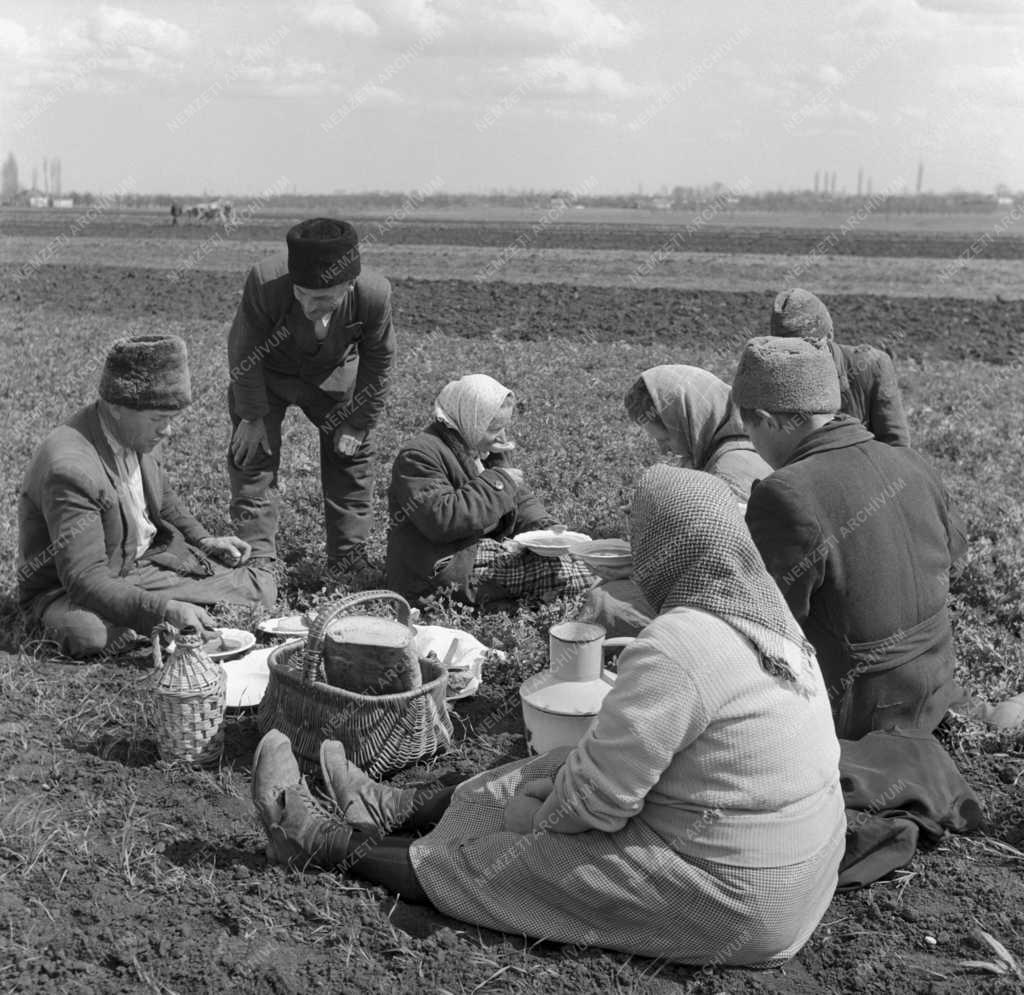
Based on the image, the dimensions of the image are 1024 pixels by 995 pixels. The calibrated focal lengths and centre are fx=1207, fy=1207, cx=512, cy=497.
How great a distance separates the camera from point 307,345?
6.32m

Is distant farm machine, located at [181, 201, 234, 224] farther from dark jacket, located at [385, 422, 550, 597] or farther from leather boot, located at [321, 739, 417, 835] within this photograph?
leather boot, located at [321, 739, 417, 835]

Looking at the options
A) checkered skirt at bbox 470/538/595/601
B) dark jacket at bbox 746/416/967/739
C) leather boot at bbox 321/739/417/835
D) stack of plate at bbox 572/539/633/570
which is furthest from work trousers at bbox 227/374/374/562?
dark jacket at bbox 746/416/967/739

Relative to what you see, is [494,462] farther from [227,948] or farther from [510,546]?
[227,948]

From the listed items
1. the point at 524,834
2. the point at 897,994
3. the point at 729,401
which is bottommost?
the point at 897,994

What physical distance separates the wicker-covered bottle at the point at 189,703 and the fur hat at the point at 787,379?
205cm

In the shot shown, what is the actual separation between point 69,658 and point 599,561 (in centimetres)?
231

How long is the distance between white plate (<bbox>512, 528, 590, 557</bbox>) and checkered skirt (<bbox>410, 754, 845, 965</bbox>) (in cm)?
221

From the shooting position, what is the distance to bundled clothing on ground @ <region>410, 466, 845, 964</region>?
9.27ft

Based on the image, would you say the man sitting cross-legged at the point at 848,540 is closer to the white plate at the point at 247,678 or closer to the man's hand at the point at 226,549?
the white plate at the point at 247,678

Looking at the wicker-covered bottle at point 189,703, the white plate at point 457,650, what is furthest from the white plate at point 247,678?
the white plate at point 457,650

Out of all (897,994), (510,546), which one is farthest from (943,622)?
(510,546)

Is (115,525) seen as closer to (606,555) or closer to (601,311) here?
(606,555)

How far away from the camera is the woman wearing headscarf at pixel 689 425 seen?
5.06 m

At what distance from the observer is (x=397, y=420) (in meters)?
9.96
